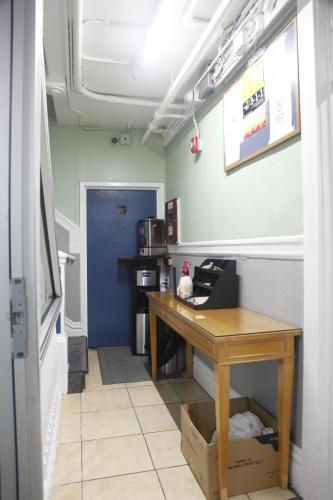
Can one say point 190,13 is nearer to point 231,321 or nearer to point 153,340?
point 231,321

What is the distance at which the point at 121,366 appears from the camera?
3.61 metres

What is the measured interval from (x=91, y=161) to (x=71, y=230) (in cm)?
91

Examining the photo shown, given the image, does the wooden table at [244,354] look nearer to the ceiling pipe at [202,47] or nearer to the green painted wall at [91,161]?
the ceiling pipe at [202,47]

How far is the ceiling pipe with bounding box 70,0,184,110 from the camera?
202 centimetres

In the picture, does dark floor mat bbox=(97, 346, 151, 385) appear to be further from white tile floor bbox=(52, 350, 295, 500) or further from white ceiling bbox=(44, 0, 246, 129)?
white ceiling bbox=(44, 0, 246, 129)

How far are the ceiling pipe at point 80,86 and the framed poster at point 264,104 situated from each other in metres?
1.08

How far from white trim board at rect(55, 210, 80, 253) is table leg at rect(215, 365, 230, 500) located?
9.93ft

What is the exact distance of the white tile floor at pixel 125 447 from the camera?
1753mm

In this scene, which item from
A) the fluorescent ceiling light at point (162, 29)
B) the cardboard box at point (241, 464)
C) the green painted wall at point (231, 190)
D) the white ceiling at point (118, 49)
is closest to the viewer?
the cardboard box at point (241, 464)

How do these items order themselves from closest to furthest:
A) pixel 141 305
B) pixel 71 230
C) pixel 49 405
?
pixel 49 405, pixel 141 305, pixel 71 230

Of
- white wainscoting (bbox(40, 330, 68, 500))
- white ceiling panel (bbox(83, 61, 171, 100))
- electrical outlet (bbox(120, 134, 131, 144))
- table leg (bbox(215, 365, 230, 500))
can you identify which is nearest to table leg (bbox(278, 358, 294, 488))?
table leg (bbox(215, 365, 230, 500))

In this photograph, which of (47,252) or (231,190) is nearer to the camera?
(47,252)

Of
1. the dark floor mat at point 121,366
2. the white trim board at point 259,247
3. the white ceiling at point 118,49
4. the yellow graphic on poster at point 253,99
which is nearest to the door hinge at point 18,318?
the white trim board at point 259,247

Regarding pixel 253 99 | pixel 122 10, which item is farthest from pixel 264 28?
pixel 122 10
